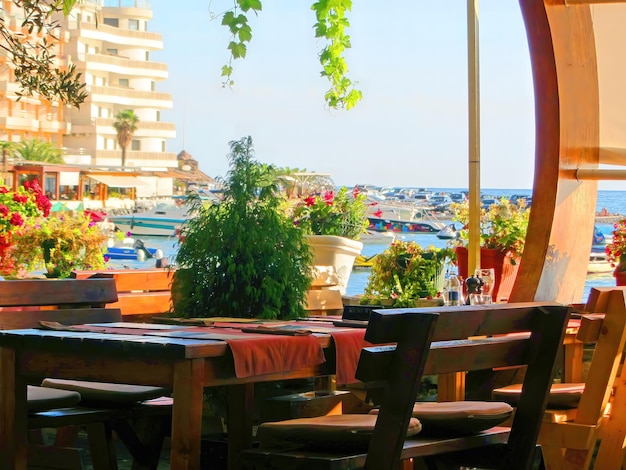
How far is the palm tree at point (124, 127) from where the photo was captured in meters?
88.2

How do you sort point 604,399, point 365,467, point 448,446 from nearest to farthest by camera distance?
point 365,467 → point 448,446 → point 604,399

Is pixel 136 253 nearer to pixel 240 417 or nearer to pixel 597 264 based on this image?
pixel 597 264

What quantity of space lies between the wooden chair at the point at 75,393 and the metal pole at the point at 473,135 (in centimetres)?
233

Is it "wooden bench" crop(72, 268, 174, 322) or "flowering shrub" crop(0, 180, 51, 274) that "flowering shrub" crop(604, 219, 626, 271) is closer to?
"wooden bench" crop(72, 268, 174, 322)

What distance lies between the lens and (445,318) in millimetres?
2594

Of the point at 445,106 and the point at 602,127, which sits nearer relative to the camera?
the point at 602,127

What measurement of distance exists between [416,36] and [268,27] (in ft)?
30.5

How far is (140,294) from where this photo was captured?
570 cm

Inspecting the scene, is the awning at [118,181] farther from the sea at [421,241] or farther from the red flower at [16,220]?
the red flower at [16,220]

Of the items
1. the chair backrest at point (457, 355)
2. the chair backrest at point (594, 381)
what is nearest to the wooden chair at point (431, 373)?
the chair backrest at point (457, 355)

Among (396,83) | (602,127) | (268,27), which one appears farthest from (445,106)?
(602,127)

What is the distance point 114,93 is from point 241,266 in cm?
8711

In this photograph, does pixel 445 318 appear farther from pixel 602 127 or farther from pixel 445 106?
pixel 445 106

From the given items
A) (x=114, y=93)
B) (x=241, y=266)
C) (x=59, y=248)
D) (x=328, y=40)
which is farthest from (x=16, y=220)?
(x=114, y=93)
